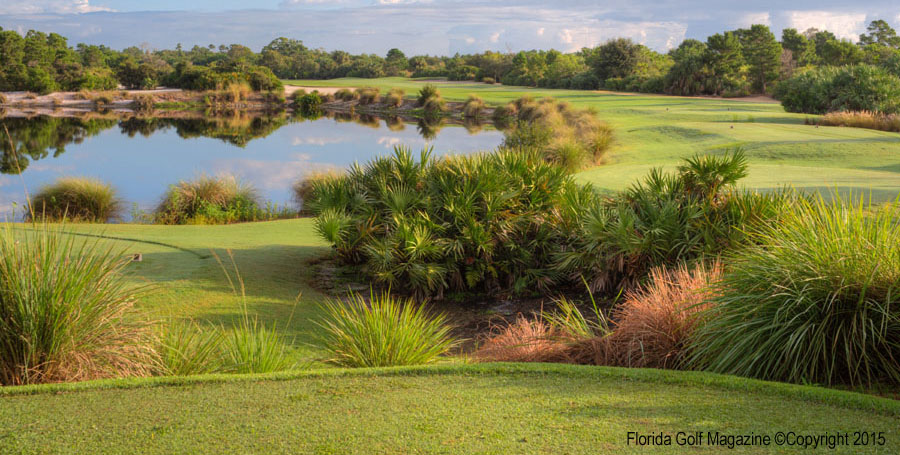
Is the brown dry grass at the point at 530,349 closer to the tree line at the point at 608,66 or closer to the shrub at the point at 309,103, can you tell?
the tree line at the point at 608,66

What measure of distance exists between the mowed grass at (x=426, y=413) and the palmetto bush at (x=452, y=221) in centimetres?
511

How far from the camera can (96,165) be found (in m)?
30.8

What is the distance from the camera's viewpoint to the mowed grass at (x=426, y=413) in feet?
12.6

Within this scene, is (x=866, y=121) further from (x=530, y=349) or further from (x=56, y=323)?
(x=56, y=323)

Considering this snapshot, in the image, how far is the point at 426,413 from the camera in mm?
4312

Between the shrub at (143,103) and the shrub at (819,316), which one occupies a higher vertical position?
the shrub at (143,103)

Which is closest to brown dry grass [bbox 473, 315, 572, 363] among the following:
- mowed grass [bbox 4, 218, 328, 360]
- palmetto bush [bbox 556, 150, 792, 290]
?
mowed grass [bbox 4, 218, 328, 360]

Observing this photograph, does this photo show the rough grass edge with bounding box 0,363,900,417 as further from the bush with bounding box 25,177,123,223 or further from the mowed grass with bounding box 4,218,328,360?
the bush with bounding box 25,177,123,223

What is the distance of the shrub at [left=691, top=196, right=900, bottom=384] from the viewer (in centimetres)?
529

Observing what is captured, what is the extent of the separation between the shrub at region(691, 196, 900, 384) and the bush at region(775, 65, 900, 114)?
33.0 metres

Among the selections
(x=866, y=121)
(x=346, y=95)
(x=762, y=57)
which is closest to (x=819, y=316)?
(x=866, y=121)

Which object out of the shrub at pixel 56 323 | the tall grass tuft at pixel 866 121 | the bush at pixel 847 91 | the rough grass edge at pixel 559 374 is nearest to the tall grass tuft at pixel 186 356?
the shrub at pixel 56 323

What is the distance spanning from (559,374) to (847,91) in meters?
37.9

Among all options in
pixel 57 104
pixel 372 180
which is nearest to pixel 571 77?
pixel 57 104
